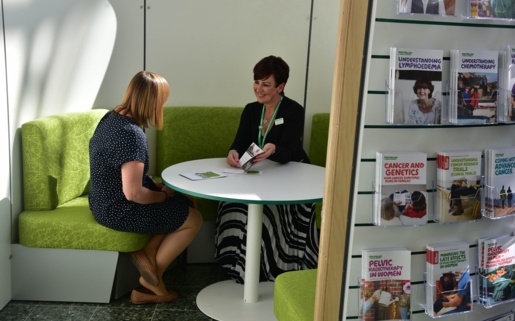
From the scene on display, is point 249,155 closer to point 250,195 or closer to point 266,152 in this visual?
point 266,152

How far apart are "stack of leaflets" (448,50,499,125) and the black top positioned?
215 centimetres

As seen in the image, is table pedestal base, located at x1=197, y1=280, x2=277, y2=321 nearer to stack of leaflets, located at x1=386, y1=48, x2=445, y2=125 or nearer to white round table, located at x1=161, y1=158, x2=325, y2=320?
white round table, located at x1=161, y1=158, x2=325, y2=320

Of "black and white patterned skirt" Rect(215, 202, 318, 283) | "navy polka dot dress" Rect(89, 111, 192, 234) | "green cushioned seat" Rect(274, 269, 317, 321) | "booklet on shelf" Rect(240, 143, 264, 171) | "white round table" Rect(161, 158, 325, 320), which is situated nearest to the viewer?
"green cushioned seat" Rect(274, 269, 317, 321)

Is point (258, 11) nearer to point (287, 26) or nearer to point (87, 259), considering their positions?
point (287, 26)

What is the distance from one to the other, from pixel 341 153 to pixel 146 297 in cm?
226

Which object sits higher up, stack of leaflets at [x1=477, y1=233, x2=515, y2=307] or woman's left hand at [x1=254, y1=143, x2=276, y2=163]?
woman's left hand at [x1=254, y1=143, x2=276, y2=163]

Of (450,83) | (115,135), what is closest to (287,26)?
(115,135)

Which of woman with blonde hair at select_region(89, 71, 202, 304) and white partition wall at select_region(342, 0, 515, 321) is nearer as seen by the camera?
white partition wall at select_region(342, 0, 515, 321)

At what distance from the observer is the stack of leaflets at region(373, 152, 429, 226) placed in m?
2.16

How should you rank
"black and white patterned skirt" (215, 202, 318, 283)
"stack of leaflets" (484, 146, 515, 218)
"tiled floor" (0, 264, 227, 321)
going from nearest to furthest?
"stack of leaflets" (484, 146, 515, 218) < "tiled floor" (0, 264, 227, 321) < "black and white patterned skirt" (215, 202, 318, 283)

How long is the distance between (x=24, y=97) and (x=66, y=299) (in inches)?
48.3

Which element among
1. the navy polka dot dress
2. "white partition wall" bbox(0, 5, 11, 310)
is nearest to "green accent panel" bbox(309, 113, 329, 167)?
the navy polka dot dress

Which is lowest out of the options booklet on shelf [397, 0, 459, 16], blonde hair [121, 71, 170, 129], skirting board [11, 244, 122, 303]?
skirting board [11, 244, 122, 303]

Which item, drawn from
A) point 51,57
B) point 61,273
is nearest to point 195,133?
point 51,57
